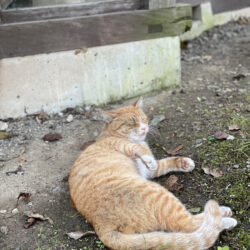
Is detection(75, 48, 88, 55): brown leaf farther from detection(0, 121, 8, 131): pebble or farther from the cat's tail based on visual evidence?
the cat's tail

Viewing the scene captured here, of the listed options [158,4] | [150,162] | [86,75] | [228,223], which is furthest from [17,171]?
[158,4]

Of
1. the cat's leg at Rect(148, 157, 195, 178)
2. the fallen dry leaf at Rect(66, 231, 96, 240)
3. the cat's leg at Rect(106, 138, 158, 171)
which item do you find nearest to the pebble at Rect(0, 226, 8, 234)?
the fallen dry leaf at Rect(66, 231, 96, 240)

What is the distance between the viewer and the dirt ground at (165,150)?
10.3ft

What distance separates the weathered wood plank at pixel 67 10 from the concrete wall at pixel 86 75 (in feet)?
1.67

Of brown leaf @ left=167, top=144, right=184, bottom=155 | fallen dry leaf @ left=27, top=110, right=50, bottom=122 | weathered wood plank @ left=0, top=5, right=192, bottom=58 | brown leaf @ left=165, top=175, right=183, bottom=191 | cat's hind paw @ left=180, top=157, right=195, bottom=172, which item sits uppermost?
weathered wood plank @ left=0, top=5, right=192, bottom=58

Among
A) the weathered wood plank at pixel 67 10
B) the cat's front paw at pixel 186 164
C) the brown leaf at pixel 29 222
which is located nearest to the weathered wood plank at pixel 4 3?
the weathered wood plank at pixel 67 10

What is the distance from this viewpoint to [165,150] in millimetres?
4098

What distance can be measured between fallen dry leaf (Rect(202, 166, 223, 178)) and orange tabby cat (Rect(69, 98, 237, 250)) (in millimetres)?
498

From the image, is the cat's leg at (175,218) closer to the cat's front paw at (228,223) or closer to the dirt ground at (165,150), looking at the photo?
the cat's front paw at (228,223)

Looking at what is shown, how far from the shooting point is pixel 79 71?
4.88 meters

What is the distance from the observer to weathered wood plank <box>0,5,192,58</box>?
4508 mm

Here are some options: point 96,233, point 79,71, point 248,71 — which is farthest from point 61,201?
point 248,71

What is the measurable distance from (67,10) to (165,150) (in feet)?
7.61

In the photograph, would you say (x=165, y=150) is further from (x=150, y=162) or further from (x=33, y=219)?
(x=33, y=219)
